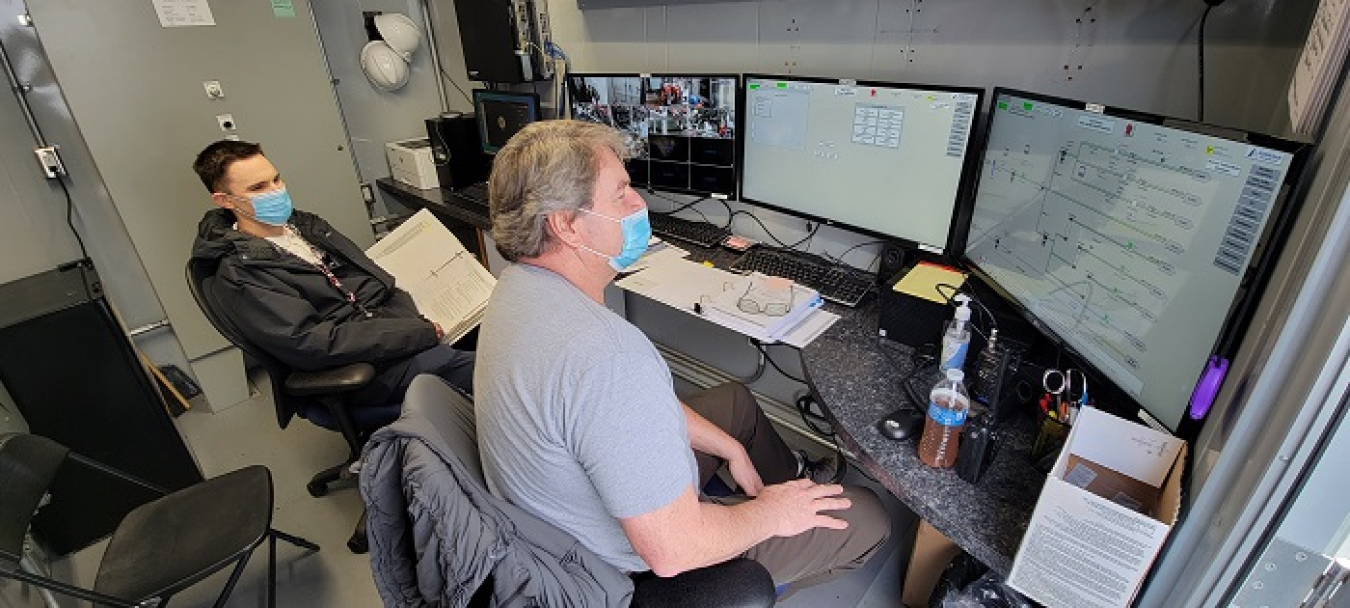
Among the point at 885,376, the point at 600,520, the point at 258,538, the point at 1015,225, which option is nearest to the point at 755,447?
the point at 885,376

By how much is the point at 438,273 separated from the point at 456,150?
0.84 meters

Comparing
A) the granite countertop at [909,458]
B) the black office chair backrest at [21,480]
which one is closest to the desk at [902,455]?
the granite countertop at [909,458]

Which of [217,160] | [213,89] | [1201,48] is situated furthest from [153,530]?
[1201,48]

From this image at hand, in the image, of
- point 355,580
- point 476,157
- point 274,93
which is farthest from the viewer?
point 476,157

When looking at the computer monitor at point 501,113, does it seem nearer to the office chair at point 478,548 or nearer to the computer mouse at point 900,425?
the office chair at point 478,548

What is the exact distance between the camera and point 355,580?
5.70 ft

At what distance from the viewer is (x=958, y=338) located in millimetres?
1198

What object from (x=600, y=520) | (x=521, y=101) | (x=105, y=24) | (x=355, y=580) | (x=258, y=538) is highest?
(x=105, y=24)

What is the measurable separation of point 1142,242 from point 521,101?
218 cm

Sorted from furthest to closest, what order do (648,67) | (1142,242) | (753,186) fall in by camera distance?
(648,67) < (753,186) < (1142,242)

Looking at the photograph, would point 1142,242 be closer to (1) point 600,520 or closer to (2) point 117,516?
(1) point 600,520

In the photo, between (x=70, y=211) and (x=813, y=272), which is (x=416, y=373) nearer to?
A: (x=813, y=272)

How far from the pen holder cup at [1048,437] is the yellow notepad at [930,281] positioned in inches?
14.3

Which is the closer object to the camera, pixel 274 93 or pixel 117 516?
pixel 117 516
